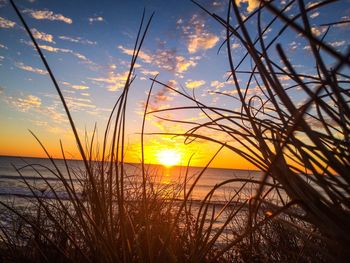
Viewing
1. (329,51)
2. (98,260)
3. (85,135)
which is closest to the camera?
(329,51)

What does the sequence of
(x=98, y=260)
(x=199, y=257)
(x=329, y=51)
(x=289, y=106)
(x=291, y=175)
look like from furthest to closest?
(x=98, y=260)
(x=199, y=257)
(x=291, y=175)
(x=289, y=106)
(x=329, y=51)

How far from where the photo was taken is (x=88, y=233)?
100 cm

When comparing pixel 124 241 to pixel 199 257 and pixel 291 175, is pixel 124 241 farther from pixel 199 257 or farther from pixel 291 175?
pixel 291 175

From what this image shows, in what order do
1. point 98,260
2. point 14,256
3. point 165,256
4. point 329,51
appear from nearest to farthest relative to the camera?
point 329,51
point 98,260
point 165,256
point 14,256

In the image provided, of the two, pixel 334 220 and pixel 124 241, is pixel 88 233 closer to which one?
pixel 124 241

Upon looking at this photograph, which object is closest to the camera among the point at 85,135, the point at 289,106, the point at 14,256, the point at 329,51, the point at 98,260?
the point at 329,51

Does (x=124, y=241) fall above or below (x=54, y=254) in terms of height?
above

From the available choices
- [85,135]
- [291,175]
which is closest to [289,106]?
[291,175]

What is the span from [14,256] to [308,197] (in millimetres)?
1612

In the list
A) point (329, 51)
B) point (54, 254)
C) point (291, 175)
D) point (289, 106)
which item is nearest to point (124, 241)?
point (291, 175)

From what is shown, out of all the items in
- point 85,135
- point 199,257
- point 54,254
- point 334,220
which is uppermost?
point 85,135

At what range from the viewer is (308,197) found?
0.51 meters

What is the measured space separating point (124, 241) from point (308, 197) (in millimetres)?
557

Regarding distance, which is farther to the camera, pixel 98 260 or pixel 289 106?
pixel 98 260
